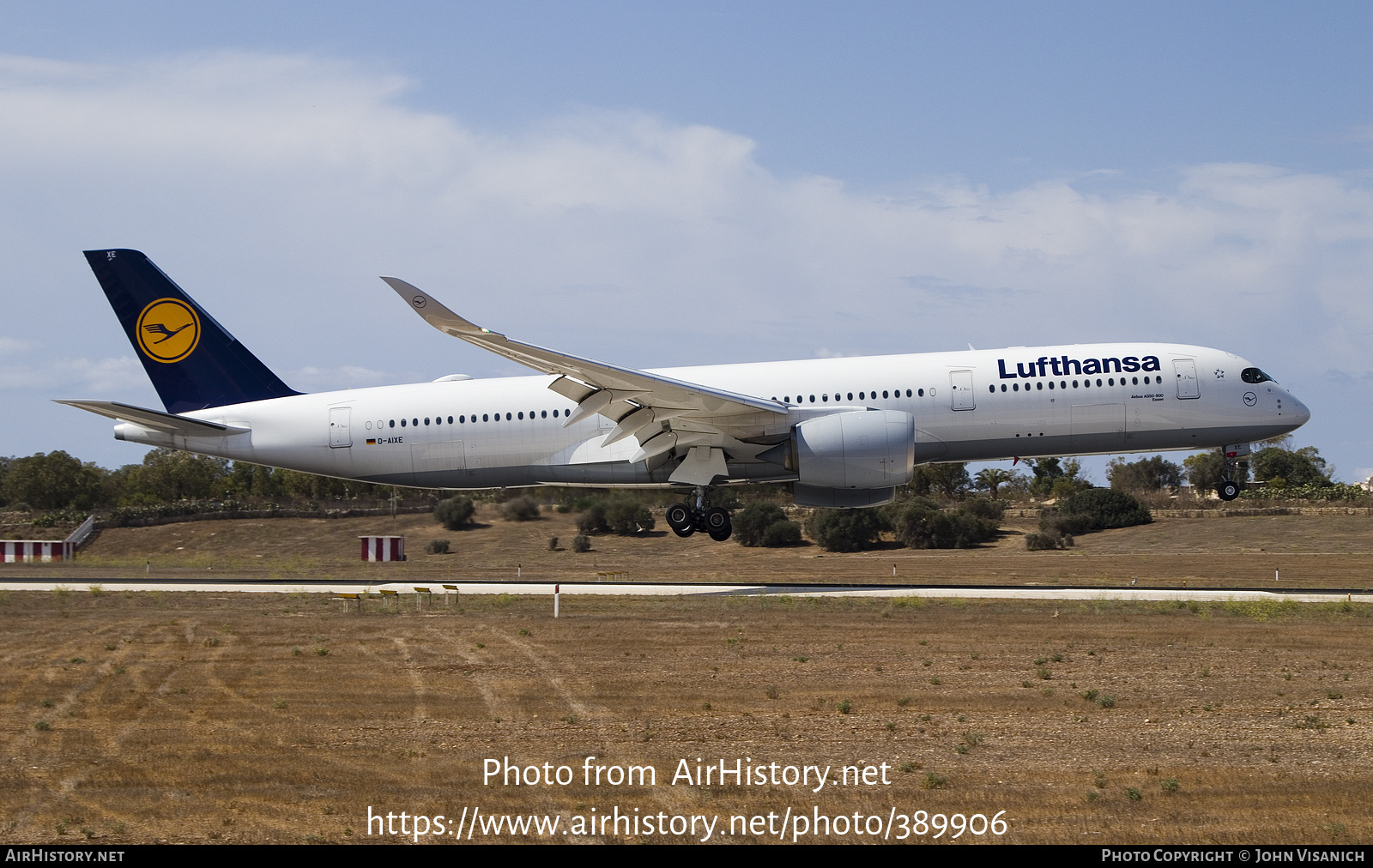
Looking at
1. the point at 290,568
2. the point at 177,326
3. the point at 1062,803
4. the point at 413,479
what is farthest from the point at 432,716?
the point at 290,568

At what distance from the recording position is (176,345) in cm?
3228

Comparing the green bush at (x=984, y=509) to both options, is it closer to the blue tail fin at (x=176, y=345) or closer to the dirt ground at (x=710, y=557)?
the dirt ground at (x=710, y=557)

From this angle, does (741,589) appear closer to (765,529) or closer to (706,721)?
(706,721)

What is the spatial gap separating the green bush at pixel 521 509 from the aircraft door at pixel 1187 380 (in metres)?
22.0

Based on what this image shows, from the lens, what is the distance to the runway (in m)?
25.9

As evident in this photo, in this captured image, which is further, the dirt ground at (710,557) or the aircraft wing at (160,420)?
the dirt ground at (710,557)

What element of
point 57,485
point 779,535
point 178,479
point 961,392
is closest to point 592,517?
point 779,535

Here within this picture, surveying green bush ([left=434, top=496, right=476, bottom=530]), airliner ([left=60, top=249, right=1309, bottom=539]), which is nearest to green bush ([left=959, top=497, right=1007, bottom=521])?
green bush ([left=434, top=496, right=476, bottom=530])

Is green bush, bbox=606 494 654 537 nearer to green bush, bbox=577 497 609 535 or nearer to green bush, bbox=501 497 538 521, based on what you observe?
green bush, bbox=577 497 609 535

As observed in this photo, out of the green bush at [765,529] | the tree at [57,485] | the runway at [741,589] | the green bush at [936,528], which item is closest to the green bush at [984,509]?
the green bush at [936,528]

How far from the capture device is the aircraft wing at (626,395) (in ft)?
81.0

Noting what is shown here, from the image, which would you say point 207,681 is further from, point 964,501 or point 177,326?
point 964,501

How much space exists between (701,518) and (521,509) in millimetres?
14190

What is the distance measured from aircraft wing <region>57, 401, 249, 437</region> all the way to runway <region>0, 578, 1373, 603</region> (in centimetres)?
418
